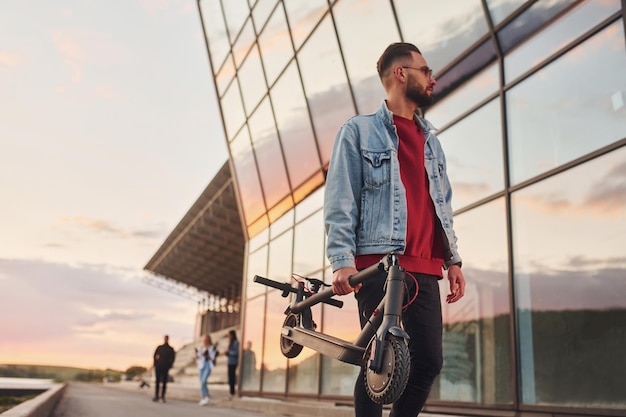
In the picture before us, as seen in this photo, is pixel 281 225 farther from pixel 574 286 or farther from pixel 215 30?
pixel 574 286

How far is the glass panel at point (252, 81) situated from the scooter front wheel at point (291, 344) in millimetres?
12222

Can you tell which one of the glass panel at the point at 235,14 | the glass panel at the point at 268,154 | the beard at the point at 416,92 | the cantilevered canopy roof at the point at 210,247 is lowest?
the beard at the point at 416,92

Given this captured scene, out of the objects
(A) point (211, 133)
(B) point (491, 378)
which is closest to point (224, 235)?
(A) point (211, 133)

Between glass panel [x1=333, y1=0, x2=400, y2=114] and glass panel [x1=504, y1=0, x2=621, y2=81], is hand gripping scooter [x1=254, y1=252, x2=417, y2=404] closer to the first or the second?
glass panel [x1=504, y1=0, x2=621, y2=81]

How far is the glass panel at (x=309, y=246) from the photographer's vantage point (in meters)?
12.6

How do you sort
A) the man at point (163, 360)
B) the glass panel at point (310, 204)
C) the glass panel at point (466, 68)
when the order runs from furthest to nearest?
the man at point (163, 360), the glass panel at point (310, 204), the glass panel at point (466, 68)

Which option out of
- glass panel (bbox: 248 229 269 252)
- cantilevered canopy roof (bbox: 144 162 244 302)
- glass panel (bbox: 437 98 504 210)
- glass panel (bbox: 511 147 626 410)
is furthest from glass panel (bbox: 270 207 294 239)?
cantilevered canopy roof (bbox: 144 162 244 302)

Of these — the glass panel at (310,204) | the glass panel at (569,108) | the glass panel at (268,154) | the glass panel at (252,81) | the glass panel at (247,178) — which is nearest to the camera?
the glass panel at (569,108)

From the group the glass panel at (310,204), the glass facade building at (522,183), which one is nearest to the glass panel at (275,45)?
the glass facade building at (522,183)

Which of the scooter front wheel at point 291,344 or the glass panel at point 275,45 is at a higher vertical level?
the glass panel at point 275,45

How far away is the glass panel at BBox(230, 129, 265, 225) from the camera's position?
16438 mm

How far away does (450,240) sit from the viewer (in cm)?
270

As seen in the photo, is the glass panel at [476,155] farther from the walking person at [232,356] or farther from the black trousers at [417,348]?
the walking person at [232,356]

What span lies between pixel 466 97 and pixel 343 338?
4.74 metres
